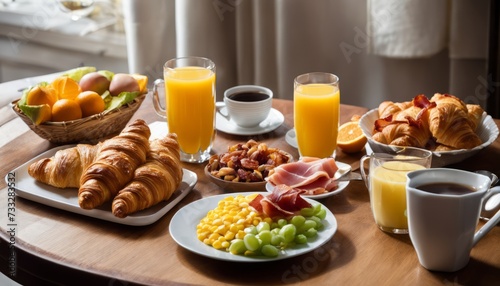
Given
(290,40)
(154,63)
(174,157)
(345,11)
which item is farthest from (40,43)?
(174,157)

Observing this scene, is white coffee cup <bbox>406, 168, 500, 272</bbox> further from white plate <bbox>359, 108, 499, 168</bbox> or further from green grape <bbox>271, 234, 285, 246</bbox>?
white plate <bbox>359, 108, 499, 168</bbox>

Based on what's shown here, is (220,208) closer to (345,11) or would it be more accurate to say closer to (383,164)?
(383,164)

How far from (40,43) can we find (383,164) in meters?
2.36

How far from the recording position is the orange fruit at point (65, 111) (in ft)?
5.50

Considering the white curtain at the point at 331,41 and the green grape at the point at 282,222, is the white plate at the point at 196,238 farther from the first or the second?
the white curtain at the point at 331,41

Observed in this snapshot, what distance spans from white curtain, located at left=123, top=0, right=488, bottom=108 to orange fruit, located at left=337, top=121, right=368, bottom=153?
2.87 feet

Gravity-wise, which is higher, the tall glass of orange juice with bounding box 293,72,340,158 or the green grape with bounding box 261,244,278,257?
the tall glass of orange juice with bounding box 293,72,340,158

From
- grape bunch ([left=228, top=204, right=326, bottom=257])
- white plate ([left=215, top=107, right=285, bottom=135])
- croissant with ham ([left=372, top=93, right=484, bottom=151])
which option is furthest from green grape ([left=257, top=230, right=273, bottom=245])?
white plate ([left=215, top=107, right=285, bottom=135])

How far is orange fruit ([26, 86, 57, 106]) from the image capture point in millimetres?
1678

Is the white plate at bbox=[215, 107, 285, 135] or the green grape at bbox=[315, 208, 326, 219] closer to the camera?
the green grape at bbox=[315, 208, 326, 219]

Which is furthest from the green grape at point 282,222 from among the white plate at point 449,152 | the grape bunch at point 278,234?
the white plate at point 449,152

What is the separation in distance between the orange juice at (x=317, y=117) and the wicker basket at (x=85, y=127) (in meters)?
0.43

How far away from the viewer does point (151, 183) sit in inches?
53.9

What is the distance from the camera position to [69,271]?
3.91 ft
